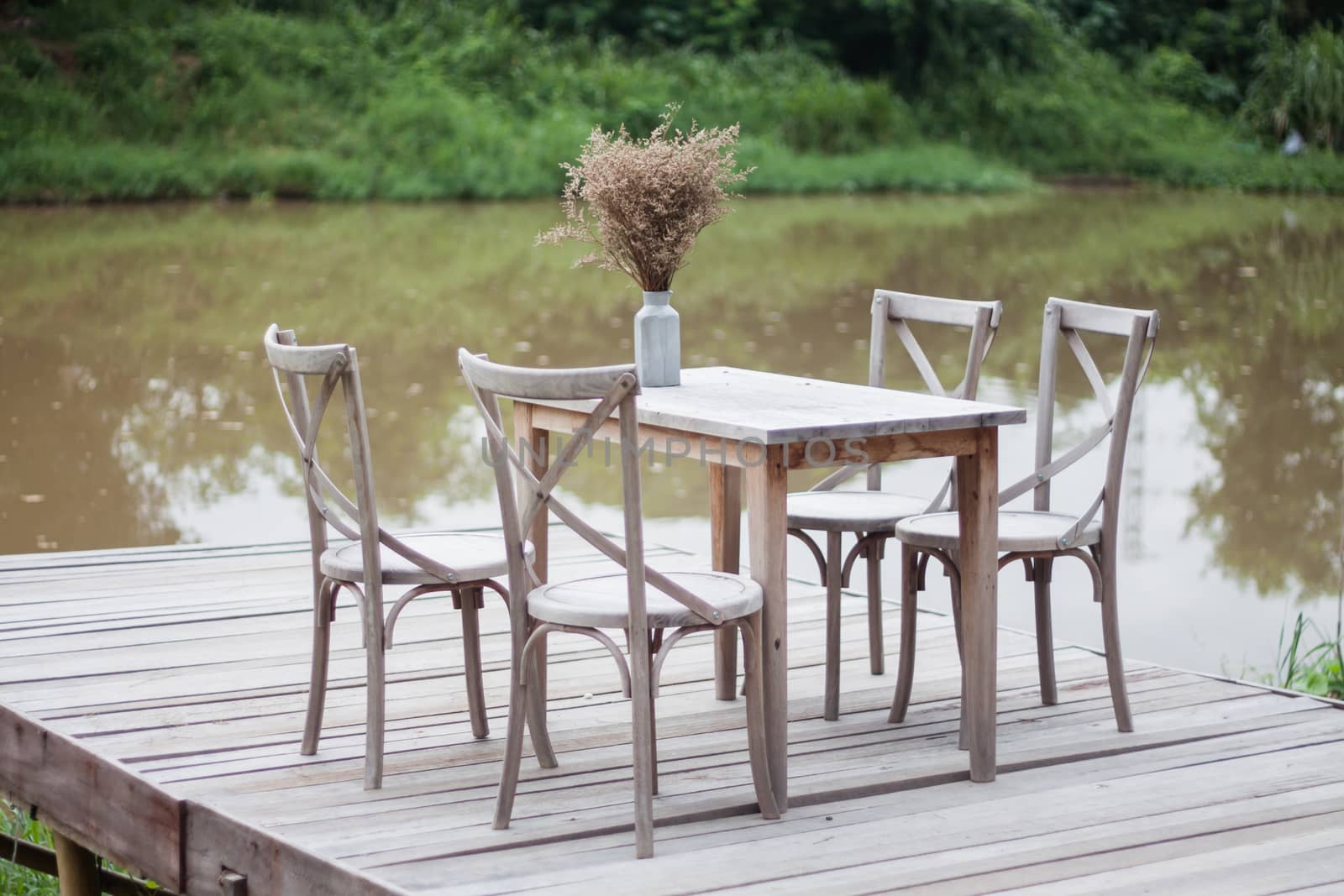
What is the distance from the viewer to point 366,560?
130 inches

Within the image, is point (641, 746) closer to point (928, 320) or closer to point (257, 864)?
point (257, 864)

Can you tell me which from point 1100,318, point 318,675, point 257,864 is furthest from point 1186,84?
point 257,864

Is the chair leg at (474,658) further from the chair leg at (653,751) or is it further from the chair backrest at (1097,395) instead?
the chair backrest at (1097,395)

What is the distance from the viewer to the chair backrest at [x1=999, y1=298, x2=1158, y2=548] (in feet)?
12.0

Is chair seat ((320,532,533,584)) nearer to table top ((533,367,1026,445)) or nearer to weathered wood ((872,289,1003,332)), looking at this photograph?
table top ((533,367,1026,445))

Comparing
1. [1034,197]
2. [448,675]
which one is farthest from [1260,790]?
[1034,197]

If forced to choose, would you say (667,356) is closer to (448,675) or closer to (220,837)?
(448,675)

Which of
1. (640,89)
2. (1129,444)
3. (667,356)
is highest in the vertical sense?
(640,89)

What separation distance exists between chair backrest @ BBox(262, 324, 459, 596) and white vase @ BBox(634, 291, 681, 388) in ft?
2.18

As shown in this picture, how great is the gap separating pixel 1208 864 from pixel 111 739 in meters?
2.16

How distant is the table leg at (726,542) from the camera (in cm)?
389

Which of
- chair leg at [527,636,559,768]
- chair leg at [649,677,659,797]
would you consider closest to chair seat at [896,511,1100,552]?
chair leg at [649,677,659,797]

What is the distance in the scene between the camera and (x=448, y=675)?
415 cm

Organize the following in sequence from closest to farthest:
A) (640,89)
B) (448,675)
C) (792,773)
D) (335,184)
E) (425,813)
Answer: (425,813) → (792,773) → (448,675) → (335,184) → (640,89)
